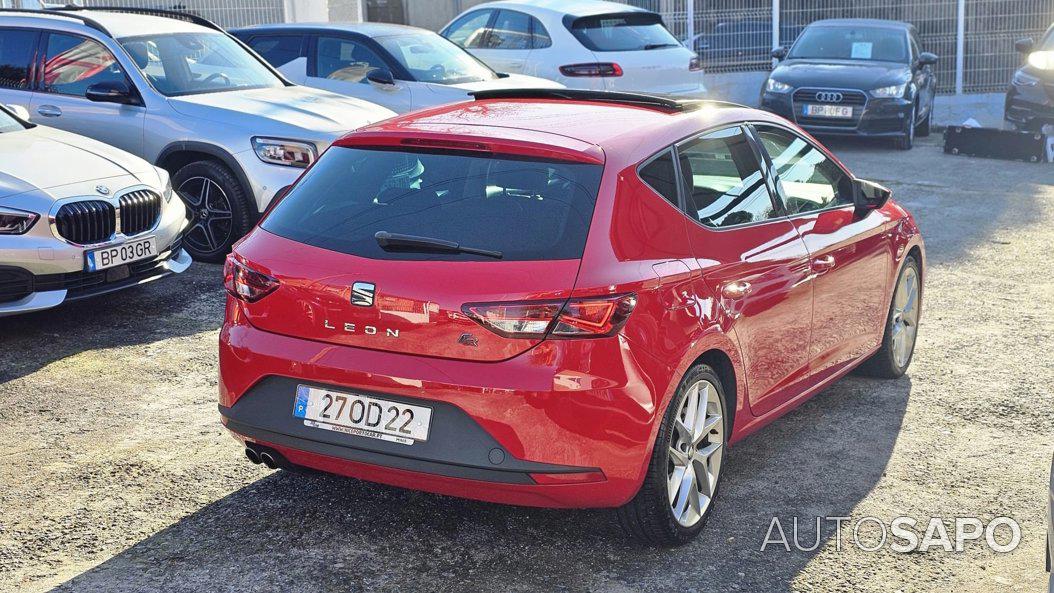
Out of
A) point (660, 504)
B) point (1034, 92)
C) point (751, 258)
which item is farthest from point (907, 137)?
point (660, 504)

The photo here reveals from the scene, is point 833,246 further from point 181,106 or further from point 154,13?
point 154,13

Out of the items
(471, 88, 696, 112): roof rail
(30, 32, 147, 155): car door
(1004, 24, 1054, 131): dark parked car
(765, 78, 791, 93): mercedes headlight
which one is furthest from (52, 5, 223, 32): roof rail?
(1004, 24, 1054, 131): dark parked car

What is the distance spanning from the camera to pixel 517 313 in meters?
3.64

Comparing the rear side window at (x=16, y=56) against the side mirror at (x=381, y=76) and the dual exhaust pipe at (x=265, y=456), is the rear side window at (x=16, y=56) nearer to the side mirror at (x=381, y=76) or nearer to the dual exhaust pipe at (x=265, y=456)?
the side mirror at (x=381, y=76)

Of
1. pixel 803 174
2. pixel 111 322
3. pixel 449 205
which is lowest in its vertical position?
pixel 111 322

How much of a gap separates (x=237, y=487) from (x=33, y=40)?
18.6ft

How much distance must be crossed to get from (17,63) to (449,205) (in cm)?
640

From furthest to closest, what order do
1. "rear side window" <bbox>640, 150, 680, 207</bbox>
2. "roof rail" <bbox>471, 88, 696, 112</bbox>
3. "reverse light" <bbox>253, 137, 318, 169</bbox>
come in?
"reverse light" <bbox>253, 137, 318, 169</bbox>
"roof rail" <bbox>471, 88, 696, 112</bbox>
"rear side window" <bbox>640, 150, 680, 207</bbox>

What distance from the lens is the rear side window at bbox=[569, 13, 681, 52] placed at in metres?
13.4

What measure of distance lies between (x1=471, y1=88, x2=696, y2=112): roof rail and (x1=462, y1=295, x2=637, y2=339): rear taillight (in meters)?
1.30

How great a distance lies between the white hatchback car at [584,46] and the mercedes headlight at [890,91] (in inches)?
93.8

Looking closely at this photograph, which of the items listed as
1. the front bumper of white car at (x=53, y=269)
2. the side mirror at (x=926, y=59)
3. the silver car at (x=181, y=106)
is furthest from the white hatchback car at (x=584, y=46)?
the front bumper of white car at (x=53, y=269)

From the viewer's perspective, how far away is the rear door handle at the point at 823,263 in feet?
16.3

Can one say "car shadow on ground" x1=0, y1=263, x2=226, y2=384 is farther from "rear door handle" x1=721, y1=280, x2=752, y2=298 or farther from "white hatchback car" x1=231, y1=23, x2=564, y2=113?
"rear door handle" x1=721, y1=280, x2=752, y2=298
